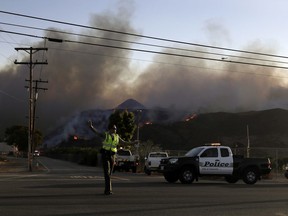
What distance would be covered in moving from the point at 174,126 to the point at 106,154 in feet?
400

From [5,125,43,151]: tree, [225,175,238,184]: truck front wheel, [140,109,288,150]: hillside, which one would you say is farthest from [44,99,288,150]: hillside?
[225,175,238,184]: truck front wheel

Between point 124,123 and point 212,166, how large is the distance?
4216 cm

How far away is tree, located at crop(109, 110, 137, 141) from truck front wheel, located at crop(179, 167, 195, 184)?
40.9m

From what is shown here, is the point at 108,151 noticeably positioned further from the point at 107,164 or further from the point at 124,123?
the point at 124,123

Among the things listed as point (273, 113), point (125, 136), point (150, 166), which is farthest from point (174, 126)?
point (150, 166)

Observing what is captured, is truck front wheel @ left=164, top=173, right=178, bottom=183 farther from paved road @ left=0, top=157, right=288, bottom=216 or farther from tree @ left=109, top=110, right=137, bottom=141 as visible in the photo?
tree @ left=109, top=110, right=137, bottom=141

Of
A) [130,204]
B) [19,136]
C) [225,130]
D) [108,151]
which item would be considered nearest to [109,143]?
[108,151]

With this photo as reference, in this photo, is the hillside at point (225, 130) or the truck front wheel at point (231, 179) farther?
the hillside at point (225, 130)

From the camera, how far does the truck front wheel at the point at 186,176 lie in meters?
22.8

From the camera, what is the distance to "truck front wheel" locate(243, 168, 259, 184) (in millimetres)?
23906

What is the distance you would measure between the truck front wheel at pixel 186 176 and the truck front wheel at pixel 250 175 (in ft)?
8.97

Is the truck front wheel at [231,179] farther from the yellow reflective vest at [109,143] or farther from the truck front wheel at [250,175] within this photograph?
the yellow reflective vest at [109,143]

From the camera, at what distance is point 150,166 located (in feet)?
121

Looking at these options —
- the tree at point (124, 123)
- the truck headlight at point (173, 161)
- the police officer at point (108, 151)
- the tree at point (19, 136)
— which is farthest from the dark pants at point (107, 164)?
the tree at point (19, 136)
